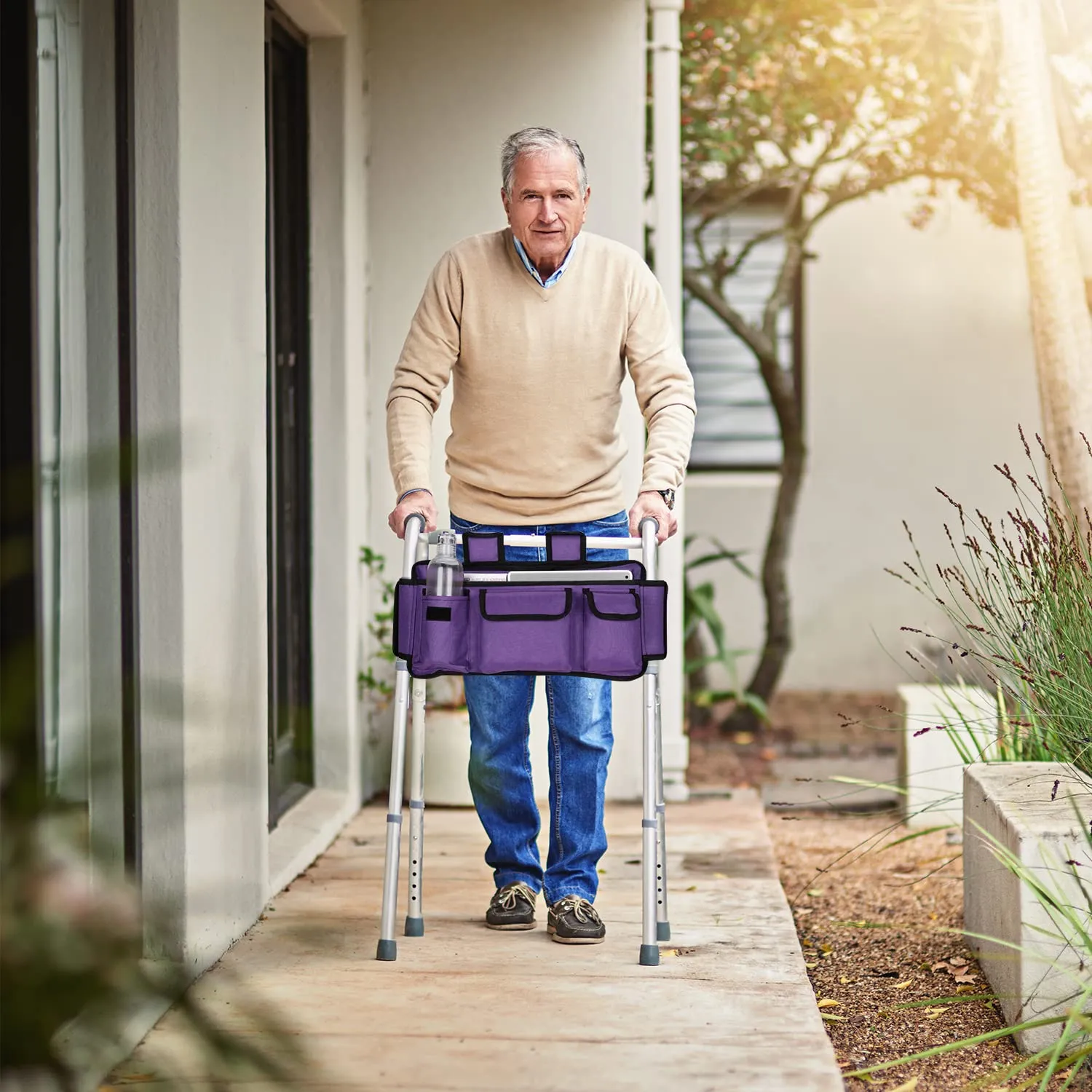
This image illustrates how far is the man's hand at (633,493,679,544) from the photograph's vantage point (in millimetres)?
3031

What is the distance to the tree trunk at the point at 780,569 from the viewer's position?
683cm

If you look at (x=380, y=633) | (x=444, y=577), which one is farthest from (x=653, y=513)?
(x=380, y=633)

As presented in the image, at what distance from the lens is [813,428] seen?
786 cm

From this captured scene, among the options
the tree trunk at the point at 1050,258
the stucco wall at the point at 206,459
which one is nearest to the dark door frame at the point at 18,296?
the stucco wall at the point at 206,459

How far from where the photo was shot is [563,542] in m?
2.99

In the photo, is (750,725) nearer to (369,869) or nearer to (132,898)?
(369,869)

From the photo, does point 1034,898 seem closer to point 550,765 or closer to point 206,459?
point 550,765

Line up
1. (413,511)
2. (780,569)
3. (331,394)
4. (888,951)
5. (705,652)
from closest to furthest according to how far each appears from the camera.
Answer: (413,511) < (888,951) < (331,394) < (780,569) < (705,652)

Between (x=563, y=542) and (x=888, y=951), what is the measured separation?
4.15 feet

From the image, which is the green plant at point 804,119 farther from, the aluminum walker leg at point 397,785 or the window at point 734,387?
the aluminum walker leg at point 397,785

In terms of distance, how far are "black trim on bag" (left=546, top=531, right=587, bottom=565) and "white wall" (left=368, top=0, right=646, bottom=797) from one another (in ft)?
5.97

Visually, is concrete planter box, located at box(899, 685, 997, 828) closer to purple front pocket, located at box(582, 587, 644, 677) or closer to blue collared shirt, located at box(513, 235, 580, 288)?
purple front pocket, located at box(582, 587, 644, 677)

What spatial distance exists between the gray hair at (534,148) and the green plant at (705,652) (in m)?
Answer: 2.75

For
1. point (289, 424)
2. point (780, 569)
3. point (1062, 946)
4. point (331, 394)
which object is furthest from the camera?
point (780, 569)
